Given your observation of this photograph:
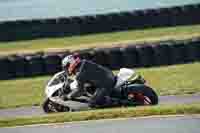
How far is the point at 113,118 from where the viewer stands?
957 cm

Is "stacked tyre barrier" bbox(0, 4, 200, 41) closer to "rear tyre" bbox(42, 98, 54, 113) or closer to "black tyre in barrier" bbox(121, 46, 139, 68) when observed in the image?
"black tyre in barrier" bbox(121, 46, 139, 68)

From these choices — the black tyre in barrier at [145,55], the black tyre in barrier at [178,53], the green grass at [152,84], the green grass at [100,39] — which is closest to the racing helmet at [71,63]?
the green grass at [152,84]

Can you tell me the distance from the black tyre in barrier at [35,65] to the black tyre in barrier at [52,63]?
0.36 ft

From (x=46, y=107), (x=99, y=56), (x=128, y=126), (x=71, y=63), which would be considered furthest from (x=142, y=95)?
(x=99, y=56)

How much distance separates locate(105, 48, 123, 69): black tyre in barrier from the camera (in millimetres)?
17141

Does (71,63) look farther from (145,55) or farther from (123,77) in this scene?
(145,55)

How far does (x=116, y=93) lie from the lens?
464 inches

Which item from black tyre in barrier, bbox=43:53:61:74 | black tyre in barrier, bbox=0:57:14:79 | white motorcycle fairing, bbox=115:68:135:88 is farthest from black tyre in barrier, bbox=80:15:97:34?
Result: white motorcycle fairing, bbox=115:68:135:88

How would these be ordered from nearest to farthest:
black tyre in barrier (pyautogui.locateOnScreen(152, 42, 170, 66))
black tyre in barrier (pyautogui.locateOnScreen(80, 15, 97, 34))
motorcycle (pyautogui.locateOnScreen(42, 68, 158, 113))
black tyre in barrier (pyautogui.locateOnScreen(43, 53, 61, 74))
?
motorcycle (pyautogui.locateOnScreen(42, 68, 158, 113))
black tyre in barrier (pyautogui.locateOnScreen(152, 42, 170, 66))
black tyre in barrier (pyautogui.locateOnScreen(43, 53, 61, 74))
black tyre in barrier (pyautogui.locateOnScreen(80, 15, 97, 34))

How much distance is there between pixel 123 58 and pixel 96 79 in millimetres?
5808

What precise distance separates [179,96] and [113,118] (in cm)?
365

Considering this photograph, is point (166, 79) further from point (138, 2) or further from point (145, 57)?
point (138, 2)

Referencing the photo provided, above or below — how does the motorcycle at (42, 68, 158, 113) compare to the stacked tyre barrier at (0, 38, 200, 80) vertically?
below

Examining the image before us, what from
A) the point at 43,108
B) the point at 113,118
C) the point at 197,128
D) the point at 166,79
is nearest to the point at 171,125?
the point at 197,128
